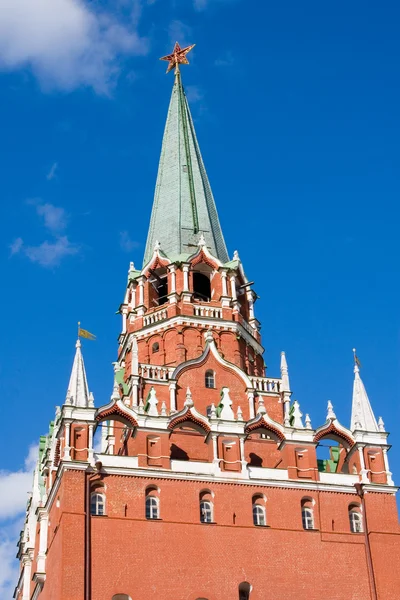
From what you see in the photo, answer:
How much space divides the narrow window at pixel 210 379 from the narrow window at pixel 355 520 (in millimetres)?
9004

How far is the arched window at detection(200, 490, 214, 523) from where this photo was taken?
46219 mm

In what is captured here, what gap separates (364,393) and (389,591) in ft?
32.7

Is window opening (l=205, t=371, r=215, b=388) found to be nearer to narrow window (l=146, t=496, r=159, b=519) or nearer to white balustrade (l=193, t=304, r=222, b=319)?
white balustrade (l=193, t=304, r=222, b=319)

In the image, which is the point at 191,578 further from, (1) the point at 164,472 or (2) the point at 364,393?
(2) the point at 364,393

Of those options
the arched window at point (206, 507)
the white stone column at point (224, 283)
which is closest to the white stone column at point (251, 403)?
the arched window at point (206, 507)

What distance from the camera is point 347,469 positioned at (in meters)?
51.1

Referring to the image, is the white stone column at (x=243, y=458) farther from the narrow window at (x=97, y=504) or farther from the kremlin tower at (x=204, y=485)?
the narrow window at (x=97, y=504)

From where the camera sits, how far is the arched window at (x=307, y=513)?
47.4 metres

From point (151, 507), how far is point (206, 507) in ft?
7.77

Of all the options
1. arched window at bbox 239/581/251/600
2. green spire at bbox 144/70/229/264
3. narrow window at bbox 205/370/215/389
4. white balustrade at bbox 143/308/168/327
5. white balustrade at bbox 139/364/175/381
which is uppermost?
green spire at bbox 144/70/229/264

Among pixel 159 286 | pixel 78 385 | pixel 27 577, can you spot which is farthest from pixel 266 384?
pixel 27 577

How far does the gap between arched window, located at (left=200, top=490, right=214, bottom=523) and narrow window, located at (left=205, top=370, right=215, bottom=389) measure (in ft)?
23.5

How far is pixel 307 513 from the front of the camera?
4772cm

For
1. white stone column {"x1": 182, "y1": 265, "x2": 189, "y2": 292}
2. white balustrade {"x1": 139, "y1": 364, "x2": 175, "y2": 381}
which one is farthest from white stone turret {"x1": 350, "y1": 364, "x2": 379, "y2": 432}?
white stone column {"x1": 182, "y1": 265, "x2": 189, "y2": 292}
